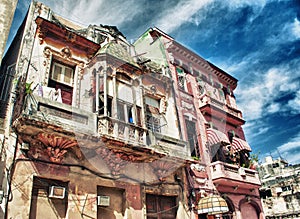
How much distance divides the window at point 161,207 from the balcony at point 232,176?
303 cm

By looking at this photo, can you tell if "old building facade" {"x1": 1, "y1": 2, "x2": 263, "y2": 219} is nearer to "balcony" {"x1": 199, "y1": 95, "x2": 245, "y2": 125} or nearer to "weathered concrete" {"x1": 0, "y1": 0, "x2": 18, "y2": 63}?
"balcony" {"x1": 199, "y1": 95, "x2": 245, "y2": 125}

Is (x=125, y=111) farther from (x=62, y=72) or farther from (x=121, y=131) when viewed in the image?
(x=62, y=72)

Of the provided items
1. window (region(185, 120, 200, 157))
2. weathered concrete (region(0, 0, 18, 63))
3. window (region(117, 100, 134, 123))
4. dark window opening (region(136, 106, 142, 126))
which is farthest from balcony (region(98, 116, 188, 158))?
weathered concrete (region(0, 0, 18, 63))

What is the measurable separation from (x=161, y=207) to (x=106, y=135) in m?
4.65

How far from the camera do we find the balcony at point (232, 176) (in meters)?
14.3

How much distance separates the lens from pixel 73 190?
366 inches

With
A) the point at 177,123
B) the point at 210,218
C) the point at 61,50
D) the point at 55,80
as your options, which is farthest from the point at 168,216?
the point at 61,50

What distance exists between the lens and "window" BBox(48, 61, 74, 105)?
438 inches

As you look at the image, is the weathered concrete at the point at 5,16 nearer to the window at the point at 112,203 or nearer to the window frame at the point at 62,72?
the window frame at the point at 62,72

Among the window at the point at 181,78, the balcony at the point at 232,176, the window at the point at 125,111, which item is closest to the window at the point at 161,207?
the balcony at the point at 232,176

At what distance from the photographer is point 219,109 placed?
17.5 metres

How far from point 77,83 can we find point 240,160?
11.6 meters

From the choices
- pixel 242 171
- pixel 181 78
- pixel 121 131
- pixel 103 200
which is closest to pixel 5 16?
pixel 121 131

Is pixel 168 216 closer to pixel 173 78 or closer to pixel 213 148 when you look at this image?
pixel 213 148
